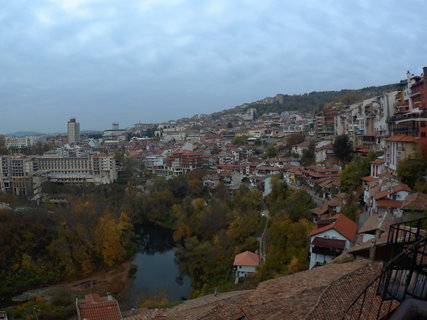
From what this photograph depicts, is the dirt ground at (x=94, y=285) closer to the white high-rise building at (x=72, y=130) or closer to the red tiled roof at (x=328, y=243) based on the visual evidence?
the red tiled roof at (x=328, y=243)

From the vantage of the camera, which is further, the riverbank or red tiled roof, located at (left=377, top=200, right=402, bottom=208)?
the riverbank

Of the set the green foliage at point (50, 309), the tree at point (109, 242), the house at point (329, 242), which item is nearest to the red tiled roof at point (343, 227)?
the house at point (329, 242)

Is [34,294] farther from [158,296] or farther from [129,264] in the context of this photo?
[158,296]

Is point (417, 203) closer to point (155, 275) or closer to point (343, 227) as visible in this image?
point (343, 227)

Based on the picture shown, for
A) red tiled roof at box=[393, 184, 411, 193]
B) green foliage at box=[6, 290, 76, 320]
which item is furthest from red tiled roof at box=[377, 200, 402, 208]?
green foliage at box=[6, 290, 76, 320]

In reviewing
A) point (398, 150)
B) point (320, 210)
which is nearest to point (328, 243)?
point (320, 210)

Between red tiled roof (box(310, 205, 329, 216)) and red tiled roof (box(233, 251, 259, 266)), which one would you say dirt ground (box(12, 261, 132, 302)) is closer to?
red tiled roof (box(233, 251, 259, 266))
